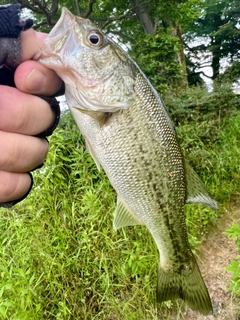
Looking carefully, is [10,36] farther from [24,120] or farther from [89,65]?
[89,65]

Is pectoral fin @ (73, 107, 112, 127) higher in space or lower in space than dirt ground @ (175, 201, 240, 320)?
higher

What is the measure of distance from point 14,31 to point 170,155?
973mm

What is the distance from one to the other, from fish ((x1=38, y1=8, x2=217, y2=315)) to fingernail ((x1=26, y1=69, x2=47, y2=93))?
6cm

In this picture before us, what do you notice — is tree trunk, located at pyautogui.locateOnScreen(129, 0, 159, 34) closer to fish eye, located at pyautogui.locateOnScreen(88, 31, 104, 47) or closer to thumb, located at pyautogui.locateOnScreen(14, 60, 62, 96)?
fish eye, located at pyautogui.locateOnScreen(88, 31, 104, 47)

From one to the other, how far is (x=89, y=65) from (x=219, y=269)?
3.00 metres

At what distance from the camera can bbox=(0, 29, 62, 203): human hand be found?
3.99ft

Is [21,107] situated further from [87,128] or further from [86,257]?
[86,257]

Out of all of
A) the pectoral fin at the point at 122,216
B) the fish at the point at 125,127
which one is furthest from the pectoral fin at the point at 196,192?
the pectoral fin at the point at 122,216

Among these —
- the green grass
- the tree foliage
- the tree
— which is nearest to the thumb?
the green grass

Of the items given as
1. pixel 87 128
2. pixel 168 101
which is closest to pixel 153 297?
pixel 87 128

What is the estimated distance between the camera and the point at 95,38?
1.59 meters

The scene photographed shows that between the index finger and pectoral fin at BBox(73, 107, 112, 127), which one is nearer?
the index finger

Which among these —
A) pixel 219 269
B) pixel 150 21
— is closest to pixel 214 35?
pixel 150 21

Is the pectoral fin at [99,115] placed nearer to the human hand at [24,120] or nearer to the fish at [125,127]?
the fish at [125,127]
